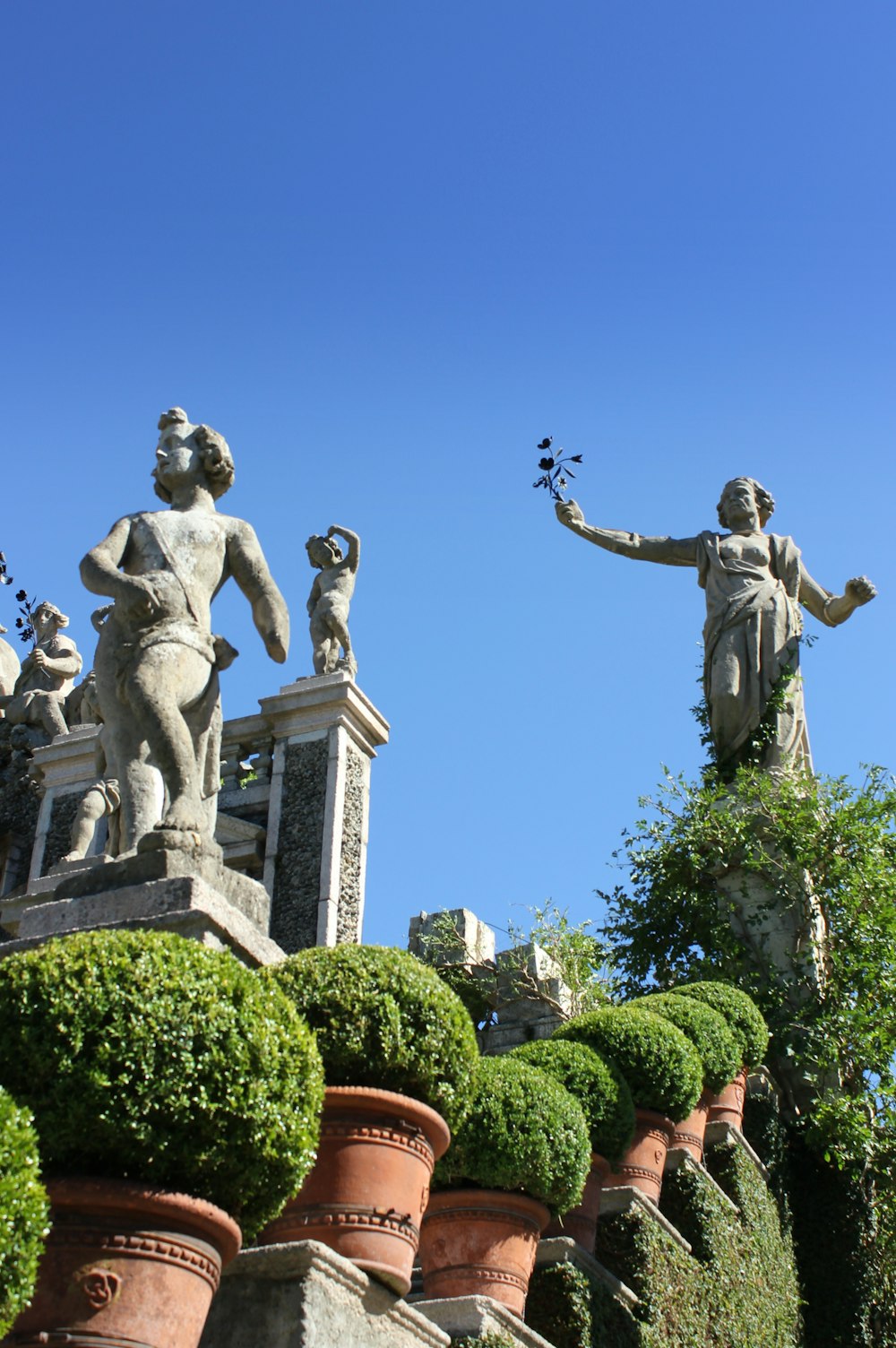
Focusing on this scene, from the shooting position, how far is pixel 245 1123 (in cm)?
320

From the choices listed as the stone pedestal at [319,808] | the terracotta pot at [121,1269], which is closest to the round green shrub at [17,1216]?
the terracotta pot at [121,1269]

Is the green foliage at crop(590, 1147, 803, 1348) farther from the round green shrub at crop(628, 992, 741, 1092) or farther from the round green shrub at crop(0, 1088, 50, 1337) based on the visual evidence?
the round green shrub at crop(0, 1088, 50, 1337)

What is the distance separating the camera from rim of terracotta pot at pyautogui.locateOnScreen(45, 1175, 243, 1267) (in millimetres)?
3053

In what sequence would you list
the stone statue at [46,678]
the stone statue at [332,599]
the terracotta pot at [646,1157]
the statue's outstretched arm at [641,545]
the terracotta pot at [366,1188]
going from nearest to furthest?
the terracotta pot at [366,1188], the terracotta pot at [646,1157], the statue's outstretched arm at [641,545], the stone statue at [332,599], the stone statue at [46,678]

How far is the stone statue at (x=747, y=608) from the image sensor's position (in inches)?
417

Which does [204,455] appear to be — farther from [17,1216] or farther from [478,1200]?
[17,1216]

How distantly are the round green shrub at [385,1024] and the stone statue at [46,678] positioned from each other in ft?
41.7

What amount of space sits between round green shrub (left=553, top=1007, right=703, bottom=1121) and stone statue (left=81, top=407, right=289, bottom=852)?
2104 mm

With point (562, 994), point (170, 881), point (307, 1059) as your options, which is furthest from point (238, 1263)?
point (562, 994)

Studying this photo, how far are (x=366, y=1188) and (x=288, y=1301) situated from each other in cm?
43

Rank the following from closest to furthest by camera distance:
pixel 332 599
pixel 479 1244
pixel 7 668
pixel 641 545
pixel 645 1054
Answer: pixel 479 1244 < pixel 645 1054 < pixel 641 545 < pixel 332 599 < pixel 7 668

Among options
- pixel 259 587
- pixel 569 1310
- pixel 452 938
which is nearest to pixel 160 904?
pixel 259 587

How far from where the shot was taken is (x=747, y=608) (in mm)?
10805

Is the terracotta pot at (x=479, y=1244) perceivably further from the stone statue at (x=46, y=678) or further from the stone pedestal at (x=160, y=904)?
the stone statue at (x=46, y=678)
